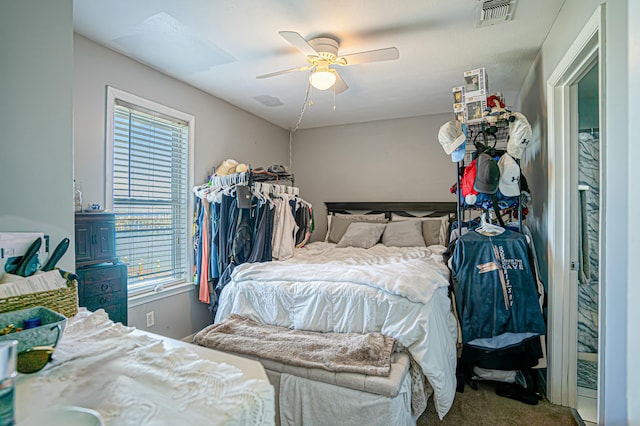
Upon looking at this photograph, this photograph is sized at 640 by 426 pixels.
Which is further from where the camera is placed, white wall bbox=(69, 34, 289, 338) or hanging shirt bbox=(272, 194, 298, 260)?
hanging shirt bbox=(272, 194, 298, 260)

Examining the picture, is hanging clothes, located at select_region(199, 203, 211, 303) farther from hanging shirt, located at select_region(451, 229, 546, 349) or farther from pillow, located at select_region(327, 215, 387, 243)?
hanging shirt, located at select_region(451, 229, 546, 349)

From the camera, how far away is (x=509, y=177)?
91.1 inches

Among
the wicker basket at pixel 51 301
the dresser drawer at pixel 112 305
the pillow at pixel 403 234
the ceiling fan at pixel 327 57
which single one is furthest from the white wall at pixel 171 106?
the pillow at pixel 403 234

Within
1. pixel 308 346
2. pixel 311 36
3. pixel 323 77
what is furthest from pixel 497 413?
pixel 311 36

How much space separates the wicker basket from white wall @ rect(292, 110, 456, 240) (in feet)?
11.3

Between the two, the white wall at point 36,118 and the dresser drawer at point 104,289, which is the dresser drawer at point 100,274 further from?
the white wall at point 36,118

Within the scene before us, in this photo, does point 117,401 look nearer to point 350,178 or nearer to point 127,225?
point 127,225

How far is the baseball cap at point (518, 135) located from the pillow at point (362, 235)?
1738 mm

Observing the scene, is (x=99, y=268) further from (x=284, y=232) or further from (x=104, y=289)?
(x=284, y=232)

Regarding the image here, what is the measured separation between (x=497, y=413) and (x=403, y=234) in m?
1.90

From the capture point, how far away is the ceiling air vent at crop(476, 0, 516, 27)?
1931mm

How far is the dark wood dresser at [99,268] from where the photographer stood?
1.96 metres

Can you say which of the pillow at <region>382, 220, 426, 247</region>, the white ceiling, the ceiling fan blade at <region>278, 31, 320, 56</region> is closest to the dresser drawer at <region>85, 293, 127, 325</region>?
the white ceiling

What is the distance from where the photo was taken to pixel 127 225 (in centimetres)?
271
